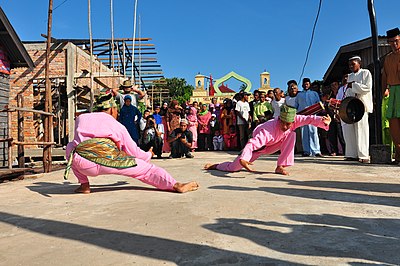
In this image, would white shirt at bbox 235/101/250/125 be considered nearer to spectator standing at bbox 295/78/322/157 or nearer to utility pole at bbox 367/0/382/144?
spectator standing at bbox 295/78/322/157

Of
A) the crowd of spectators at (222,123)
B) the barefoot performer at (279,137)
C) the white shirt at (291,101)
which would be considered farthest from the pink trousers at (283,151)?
the white shirt at (291,101)

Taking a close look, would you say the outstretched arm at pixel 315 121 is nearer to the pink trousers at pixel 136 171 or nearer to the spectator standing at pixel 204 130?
the pink trousers at pixel 136 171

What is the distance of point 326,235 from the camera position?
7.09 ft

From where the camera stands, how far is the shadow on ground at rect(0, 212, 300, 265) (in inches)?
70.9

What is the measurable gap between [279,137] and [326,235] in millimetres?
2908

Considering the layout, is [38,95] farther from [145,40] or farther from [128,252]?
[128,252]

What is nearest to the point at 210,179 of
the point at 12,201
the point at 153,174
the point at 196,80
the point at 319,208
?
the point at 153,174

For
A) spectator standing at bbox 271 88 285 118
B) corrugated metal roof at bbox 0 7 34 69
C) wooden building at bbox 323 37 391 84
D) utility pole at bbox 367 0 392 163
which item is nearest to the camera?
utility pole at bbox 367 0 392 163

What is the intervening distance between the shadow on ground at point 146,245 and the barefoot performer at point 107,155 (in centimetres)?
101

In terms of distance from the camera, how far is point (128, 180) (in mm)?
5066

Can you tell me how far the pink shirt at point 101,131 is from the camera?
373cm

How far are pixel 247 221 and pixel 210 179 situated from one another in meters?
2.16

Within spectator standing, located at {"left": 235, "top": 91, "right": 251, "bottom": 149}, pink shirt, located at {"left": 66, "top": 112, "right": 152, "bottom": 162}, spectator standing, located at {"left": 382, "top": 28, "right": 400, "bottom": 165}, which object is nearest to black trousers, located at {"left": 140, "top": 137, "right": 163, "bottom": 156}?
spectator standing, located at {"left": 235, "top": 91, "right": 251, "bottom": 149}

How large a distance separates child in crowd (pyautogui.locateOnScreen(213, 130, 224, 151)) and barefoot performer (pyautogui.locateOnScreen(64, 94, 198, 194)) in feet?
25.1
